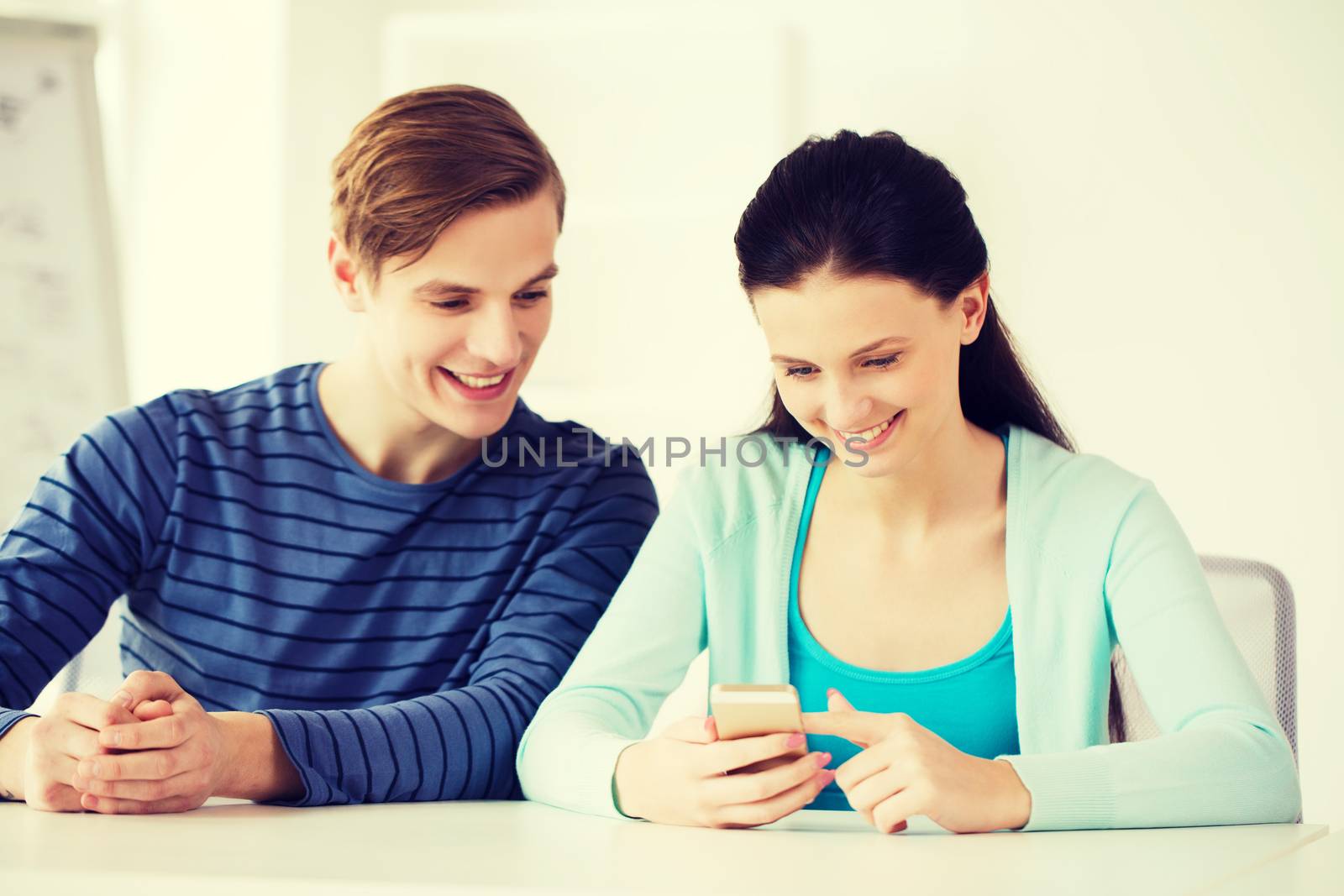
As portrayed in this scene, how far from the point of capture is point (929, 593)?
1486mm

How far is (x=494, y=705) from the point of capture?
1.40m

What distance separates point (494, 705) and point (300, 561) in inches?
14.4

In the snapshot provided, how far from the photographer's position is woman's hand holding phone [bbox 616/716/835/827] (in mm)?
1079

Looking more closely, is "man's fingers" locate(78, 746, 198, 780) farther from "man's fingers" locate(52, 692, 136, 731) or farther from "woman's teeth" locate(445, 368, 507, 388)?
"woman's teeth" locate(445, 368, 507, 388)

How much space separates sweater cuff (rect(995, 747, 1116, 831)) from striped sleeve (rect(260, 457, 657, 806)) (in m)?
0.56

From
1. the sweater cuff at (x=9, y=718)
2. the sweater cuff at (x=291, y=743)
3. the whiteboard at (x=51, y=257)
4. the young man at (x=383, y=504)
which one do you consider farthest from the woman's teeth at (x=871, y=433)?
the whiteboard at (x=51, y=257)

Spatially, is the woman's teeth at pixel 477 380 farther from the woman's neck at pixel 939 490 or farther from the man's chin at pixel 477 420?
the woman's neck at pixel 939 490

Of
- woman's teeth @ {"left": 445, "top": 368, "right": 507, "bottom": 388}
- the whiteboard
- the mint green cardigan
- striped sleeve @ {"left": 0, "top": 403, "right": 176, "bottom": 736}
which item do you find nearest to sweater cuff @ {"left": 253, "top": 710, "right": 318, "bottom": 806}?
the mint green cardigan

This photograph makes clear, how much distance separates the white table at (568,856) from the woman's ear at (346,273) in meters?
0.71

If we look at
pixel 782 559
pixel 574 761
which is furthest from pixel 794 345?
pixel 574 761

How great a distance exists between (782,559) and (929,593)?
0.57ft

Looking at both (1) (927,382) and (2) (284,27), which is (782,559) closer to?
(1) (927,382)

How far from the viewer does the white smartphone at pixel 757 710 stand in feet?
3.52

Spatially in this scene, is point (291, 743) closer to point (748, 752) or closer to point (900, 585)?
point (748, 752)
